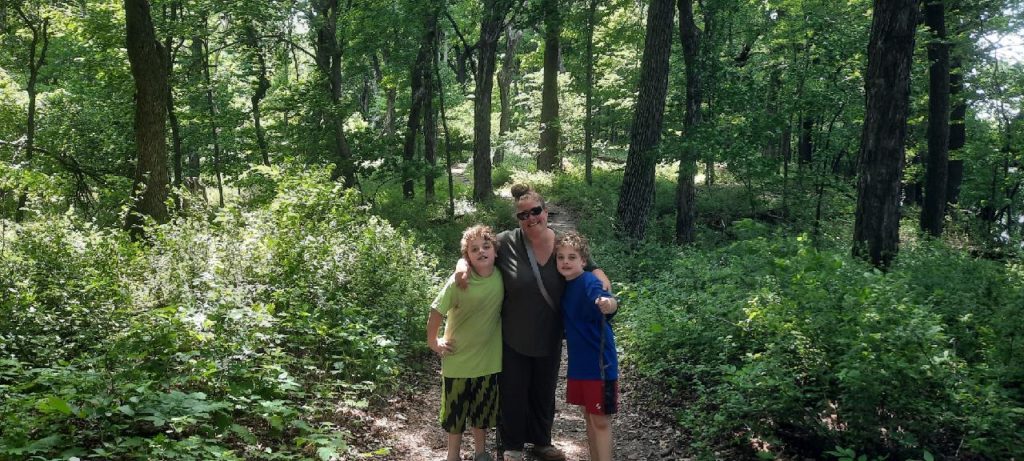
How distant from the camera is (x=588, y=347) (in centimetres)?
466

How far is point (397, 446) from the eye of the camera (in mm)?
5879

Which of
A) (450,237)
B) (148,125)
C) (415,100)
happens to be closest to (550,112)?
(415,100)

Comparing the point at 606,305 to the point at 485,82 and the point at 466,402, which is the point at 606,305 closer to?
the point at 466,402

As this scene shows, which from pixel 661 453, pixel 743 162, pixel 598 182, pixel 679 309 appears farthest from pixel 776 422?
pixel 598 182

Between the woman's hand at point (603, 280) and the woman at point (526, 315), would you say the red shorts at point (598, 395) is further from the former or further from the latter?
the woman's hand at point (603, 280)

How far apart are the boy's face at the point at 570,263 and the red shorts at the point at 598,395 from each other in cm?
76

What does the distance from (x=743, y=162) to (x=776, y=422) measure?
9979 mm

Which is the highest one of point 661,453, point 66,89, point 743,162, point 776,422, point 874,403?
point 66,89

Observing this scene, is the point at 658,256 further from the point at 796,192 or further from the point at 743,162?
the point at 796,192

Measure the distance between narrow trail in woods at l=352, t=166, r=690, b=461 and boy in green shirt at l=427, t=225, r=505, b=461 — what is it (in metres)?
0.84

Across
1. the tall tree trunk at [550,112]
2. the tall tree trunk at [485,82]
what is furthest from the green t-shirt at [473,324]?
the tall tree trunk at [550,112]

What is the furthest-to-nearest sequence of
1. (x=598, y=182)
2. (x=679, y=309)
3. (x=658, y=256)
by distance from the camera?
(x=598, y=182)
(x=658, y=256)
(x=679, y=309)

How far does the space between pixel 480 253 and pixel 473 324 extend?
53 cm

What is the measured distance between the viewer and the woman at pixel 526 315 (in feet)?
15.6
